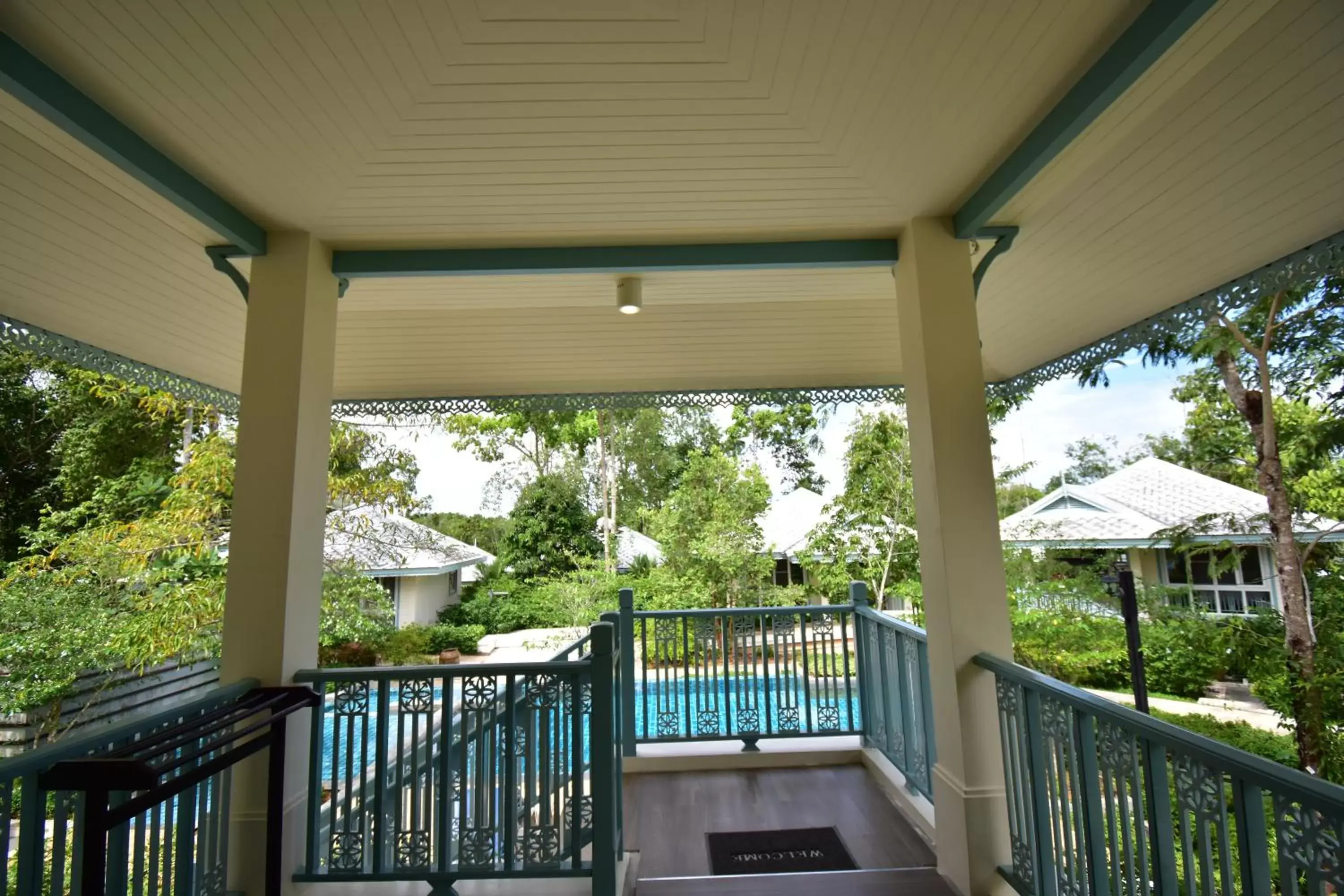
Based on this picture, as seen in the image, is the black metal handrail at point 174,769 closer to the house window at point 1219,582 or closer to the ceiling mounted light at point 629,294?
the ceiling mounted light at point 629,294

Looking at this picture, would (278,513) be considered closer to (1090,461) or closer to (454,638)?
(454,638)

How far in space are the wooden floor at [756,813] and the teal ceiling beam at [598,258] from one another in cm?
264

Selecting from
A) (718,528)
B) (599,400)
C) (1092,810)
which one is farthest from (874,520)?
(1092,810)

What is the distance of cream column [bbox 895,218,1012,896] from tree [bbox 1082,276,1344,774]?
4526 mm

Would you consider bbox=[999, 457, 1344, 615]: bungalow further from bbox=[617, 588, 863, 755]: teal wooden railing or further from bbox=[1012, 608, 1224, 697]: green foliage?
bbox=[617, 588, 863, 755]: teal wooden railing

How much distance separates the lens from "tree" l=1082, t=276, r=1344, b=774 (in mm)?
5688

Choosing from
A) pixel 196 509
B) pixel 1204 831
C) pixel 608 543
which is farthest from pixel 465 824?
pixel 608 543

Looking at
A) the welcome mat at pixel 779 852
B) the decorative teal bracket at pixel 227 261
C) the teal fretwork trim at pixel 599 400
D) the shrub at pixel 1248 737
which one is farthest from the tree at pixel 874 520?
the decorative teal bracket at pixel 227 261

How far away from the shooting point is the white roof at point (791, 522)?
1088cm

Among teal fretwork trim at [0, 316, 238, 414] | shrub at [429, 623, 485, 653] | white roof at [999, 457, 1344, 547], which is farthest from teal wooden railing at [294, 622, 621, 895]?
shrub at [429, 623, 485, 653]

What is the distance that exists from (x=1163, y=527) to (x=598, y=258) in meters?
9.09

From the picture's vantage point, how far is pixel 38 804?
150 cm

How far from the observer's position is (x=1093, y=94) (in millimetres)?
1760

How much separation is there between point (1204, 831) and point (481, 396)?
4084 mm
